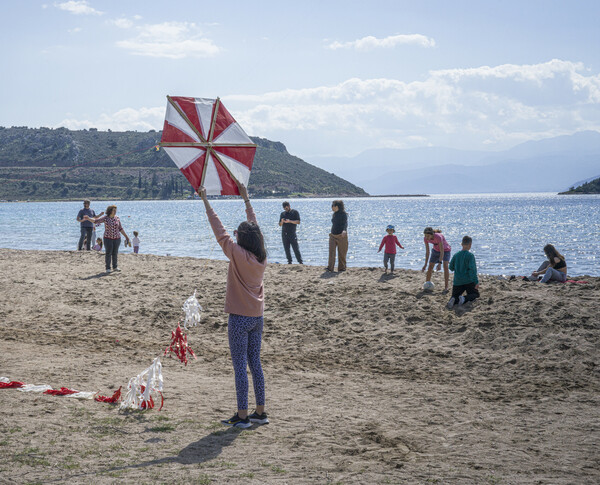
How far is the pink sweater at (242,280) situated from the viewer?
568 cm

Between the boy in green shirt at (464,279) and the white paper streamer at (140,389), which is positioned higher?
the boy in green shirt at (464,279)

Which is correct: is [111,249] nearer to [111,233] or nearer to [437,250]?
[111,233]

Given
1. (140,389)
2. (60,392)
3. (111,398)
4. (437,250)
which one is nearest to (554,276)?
(437,250)

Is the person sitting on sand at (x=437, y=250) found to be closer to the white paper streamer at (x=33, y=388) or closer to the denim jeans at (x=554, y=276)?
the denim jeans at (x=554, y=276)

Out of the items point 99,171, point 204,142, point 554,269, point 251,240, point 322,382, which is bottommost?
point 322,382

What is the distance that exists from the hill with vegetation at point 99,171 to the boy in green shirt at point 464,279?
5020 inches

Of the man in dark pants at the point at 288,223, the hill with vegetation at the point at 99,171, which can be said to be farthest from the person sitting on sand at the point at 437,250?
the hill with vegetation at the point at 99,171

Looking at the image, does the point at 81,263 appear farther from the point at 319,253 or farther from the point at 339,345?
the point at 319,253

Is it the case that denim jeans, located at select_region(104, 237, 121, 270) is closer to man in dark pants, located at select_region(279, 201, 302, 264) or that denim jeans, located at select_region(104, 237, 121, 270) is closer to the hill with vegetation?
man in dark pants, located at select_region(279, 201, 302, 264)

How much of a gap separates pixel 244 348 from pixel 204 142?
220 cm

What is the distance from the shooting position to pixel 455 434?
6.06 metres

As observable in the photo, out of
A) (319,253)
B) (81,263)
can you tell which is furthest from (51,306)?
(319,253)

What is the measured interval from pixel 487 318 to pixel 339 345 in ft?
8.67

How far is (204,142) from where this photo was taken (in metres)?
6.34
